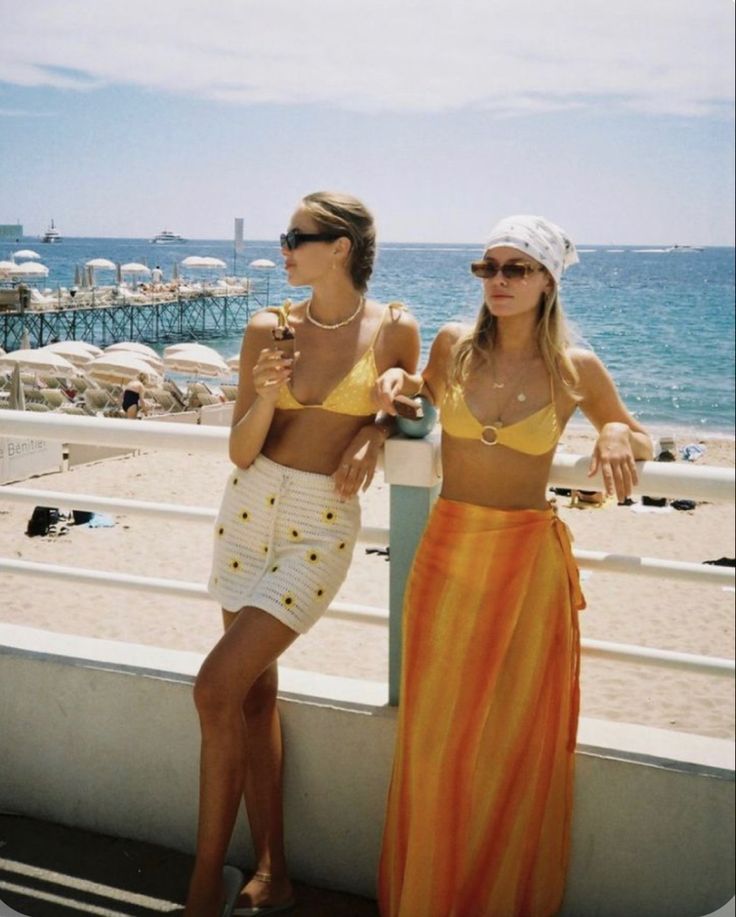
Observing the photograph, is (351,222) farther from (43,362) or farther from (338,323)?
(43,362)

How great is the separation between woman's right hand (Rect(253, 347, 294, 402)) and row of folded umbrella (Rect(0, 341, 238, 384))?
63.1 ft

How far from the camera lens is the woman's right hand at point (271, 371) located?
2094 mm

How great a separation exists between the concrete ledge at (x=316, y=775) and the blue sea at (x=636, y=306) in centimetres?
99

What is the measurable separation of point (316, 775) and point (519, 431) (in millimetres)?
1023

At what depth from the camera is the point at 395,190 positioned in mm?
70375

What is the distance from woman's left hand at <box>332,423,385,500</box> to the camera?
6.98 feet

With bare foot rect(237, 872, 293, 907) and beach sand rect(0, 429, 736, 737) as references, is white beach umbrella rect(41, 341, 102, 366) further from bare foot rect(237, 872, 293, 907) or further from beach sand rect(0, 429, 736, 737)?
bare foot rect(237, 872, 293, 907)

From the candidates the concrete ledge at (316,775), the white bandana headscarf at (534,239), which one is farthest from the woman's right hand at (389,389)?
the concrete ledge at (316,775)

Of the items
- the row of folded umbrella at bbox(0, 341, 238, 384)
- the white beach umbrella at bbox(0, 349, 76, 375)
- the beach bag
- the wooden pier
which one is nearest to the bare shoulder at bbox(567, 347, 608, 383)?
the beach bag

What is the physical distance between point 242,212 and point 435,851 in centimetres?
4990

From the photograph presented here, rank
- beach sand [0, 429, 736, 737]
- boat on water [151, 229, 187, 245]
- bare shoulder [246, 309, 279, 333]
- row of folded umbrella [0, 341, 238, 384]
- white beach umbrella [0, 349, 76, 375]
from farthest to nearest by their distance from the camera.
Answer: boat on water [151, 229, 187, 245] < row of folded umbrella [0, 341, 238, 384] < white beach umbrella [0, 349, 76, 375] < beach sand [0, 429, 736, 737] < bare shoulder [246, 309, 279, 333]

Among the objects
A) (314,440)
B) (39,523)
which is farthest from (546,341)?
(39,523)

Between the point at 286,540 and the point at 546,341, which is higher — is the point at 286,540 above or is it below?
below

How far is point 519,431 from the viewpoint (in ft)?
6.72
